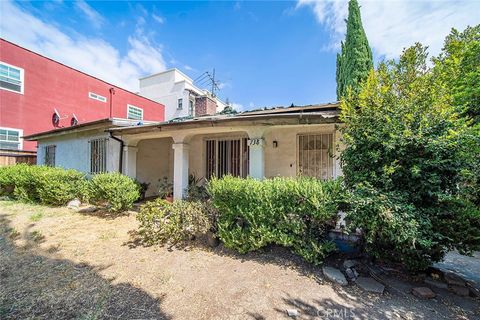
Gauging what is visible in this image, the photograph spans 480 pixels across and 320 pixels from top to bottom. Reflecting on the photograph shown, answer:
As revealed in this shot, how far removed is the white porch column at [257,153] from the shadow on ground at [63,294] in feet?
11.1

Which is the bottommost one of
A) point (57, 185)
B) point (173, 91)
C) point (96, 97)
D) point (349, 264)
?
point (349, 264)

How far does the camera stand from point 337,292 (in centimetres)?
315

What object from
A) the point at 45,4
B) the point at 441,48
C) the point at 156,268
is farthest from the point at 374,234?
the point at 45,4

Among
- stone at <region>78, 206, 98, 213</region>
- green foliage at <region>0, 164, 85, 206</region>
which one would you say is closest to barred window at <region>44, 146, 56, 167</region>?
green foliage at <region>0, 164, 85, 206</region>

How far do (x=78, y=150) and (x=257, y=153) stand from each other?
9.01 meters

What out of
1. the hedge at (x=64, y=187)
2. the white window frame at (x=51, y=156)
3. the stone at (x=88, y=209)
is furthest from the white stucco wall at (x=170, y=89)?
the stone at (x=88, y=209)

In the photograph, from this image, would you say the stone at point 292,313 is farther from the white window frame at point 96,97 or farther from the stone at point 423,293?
the white window frame at point 96,97

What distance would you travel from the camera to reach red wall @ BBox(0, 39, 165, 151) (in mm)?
12094

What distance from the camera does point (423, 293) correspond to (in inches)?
121

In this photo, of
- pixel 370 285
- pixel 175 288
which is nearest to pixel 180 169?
pixel 175 288

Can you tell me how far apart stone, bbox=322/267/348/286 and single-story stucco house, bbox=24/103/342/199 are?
2161 millimetres

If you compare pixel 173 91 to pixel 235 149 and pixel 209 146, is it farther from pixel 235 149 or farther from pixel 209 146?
pixel 235 149

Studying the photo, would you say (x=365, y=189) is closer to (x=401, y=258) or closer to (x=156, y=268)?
(x=401, y=258)

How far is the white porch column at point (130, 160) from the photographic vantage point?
800cm
